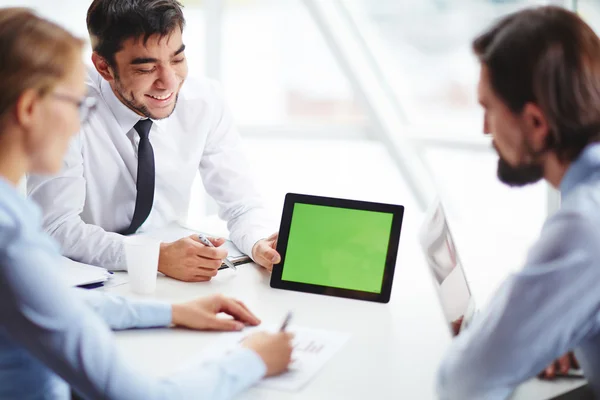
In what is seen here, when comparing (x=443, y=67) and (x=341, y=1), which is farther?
(x=443, y=67)

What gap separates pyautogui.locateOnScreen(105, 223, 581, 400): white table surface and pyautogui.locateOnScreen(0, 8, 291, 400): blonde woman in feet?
0.57

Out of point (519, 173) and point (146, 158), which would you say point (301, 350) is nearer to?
point (519, 173)

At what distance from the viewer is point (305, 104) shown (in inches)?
202

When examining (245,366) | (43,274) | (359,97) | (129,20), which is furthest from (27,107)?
(359,97)

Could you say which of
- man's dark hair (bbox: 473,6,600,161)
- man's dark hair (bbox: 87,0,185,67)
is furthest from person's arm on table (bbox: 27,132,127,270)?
man's dark hair (bbox: 473,6,600,161)

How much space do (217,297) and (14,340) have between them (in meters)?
0.48

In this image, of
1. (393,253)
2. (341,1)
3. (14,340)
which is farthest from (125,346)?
(341,1)

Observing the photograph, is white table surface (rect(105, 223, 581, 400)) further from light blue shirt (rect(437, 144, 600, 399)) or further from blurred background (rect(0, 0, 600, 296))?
blurred background (rect(0, 0, 600, 296))

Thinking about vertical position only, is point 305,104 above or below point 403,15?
below

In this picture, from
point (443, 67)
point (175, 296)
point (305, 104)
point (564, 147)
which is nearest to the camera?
point (564, 147)

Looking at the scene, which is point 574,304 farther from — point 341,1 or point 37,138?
point 341,1

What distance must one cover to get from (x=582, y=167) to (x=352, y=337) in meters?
0.54

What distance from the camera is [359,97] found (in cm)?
448

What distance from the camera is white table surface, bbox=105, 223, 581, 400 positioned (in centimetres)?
120
